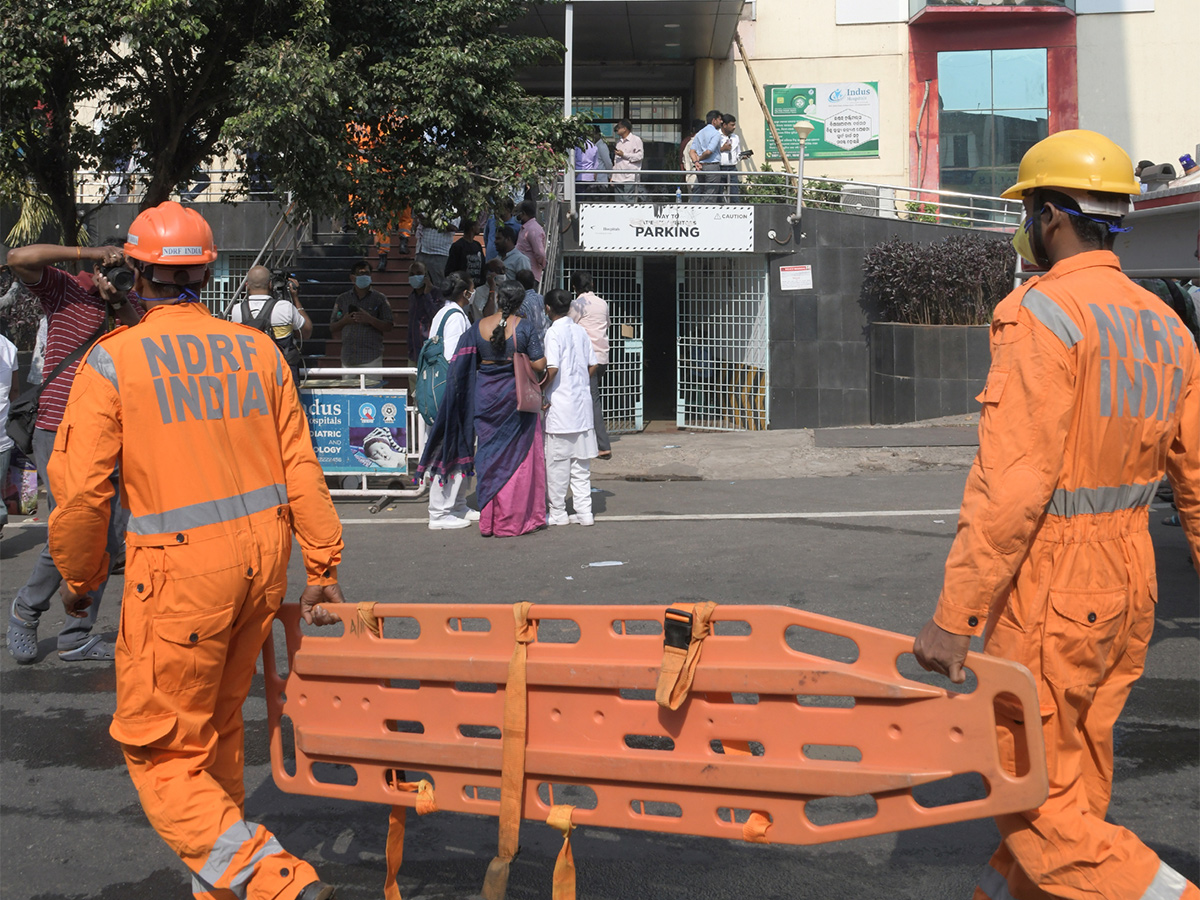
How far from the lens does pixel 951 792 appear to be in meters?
4.06

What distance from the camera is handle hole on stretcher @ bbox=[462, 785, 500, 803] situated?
309 cm

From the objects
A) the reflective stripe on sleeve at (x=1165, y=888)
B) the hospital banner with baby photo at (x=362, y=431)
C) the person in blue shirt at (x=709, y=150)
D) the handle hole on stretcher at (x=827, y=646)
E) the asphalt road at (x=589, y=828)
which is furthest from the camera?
the person in blue shirt at (x=709, y=150)

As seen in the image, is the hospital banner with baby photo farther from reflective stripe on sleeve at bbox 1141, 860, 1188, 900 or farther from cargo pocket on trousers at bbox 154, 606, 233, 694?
reflective stripe on sleeve at bbox 1141, 860, 1188, 900

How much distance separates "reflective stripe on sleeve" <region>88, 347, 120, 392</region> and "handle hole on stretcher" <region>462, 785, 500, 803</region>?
143 centimetres

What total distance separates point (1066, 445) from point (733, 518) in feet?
20.9

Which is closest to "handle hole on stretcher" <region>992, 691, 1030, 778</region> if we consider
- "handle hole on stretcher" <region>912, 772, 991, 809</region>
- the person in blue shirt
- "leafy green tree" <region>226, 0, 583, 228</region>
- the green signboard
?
"handle hole on stretcher" <region>912, 772, 991, 809</region>

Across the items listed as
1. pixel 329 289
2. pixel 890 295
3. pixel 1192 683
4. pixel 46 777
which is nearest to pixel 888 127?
pixel 890 295

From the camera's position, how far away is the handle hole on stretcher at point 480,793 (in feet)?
10.1

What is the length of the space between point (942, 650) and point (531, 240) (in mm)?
11137

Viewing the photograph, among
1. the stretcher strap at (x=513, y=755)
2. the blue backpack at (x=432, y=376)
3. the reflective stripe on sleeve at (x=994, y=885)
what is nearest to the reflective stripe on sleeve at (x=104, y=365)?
the stretcher strap at (x=513, y=755)

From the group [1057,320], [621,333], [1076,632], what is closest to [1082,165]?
[1057,320]

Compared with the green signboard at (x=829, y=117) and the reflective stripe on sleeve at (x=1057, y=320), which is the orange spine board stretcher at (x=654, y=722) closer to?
the reflective stripe on sleeve at (x=1057, y=320)

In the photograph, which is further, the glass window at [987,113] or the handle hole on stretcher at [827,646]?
the glass window at [987,113]

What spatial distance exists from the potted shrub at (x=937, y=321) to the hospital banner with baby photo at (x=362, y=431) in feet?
27.1
